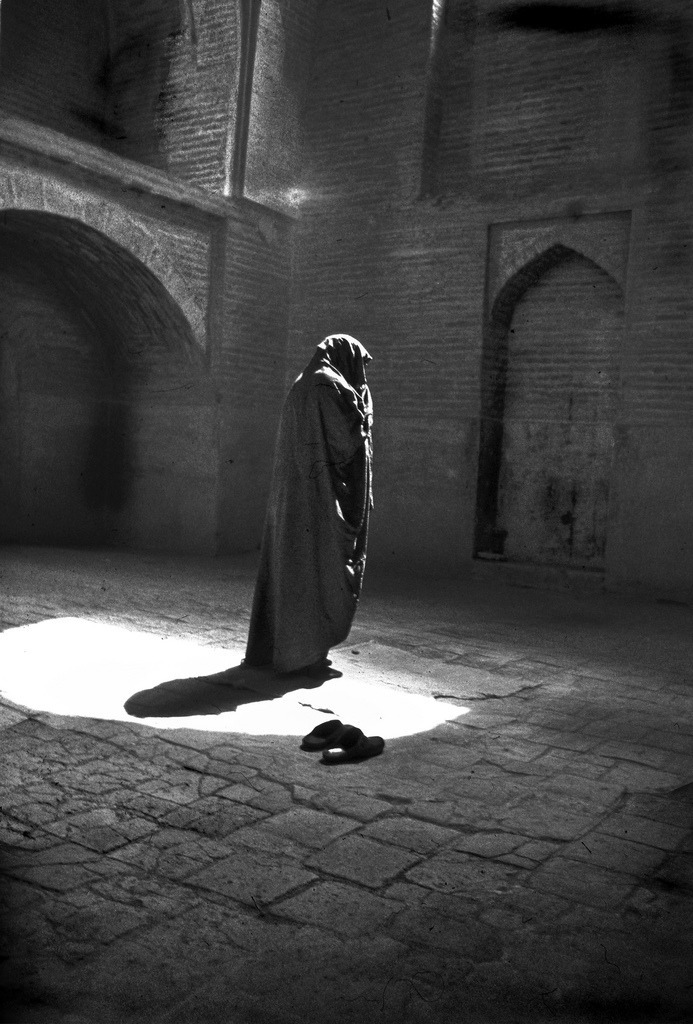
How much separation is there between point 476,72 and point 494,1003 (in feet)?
33.6

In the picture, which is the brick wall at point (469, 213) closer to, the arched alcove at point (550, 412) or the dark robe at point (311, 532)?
the arched alcove at point (550, 412)

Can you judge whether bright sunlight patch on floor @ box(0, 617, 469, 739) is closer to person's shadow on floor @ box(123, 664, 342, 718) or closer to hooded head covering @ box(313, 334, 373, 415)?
person's shadow on floor @ box(123, 664, 342, 718)

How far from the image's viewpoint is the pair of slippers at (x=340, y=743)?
3.96 metres

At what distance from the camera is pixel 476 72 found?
1049 centimetres

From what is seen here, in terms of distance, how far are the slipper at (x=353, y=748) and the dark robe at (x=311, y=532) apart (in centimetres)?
112

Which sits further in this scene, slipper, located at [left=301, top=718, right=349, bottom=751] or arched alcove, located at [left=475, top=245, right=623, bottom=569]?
arched alcove, located at [left=475, top=245, right=623, bottom=569]

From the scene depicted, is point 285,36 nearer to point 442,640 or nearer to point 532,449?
point 532,449

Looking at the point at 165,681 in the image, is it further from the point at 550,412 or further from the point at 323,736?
the point at 550,412

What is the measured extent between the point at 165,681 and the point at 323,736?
4.55 ft

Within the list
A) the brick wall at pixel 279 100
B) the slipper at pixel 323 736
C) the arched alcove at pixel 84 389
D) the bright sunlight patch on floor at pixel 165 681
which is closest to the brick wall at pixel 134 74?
the brick wall at pixel 279 100

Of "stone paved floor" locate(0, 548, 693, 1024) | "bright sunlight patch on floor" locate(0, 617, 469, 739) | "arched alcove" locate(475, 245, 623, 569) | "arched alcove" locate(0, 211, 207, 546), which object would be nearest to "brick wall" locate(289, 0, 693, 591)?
"arched alcove" locate(475, 245, 623, 569)

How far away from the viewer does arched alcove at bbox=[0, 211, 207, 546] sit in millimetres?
10688

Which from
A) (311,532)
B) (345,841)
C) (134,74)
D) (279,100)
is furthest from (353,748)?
(134,74)

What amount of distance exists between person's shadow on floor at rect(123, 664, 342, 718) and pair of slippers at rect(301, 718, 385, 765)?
2.21ft
